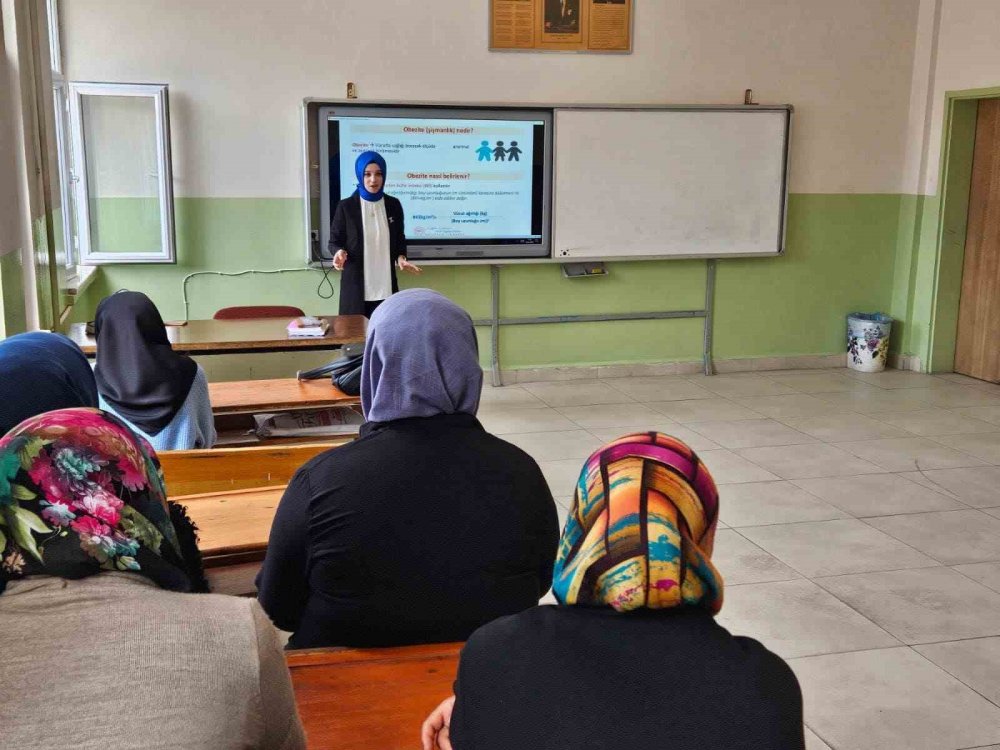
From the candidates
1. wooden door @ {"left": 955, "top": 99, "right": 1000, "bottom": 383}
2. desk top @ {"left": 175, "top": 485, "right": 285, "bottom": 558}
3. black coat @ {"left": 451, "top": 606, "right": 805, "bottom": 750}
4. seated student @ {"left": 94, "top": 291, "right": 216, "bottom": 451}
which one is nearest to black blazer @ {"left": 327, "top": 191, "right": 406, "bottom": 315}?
seated student @ {"left": 94, "top": 291, "right": 216, "bottom": 451}

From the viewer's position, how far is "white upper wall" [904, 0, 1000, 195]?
685 cm

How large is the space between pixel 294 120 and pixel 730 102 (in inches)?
123

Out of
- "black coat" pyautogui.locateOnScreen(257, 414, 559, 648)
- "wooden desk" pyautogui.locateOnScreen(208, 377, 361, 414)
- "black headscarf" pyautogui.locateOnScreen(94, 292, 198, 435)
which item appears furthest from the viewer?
"wooden desk" pyautogui.locateOnScreen(208, 377, 361, 414)

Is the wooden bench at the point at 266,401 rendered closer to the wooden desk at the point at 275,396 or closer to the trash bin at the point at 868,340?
the wooden desk at the point at 275,396

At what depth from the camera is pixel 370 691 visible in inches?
67.6

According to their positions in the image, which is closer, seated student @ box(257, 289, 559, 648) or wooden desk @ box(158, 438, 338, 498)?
seated student @ box(257, 289, 559, 648)

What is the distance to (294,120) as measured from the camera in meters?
6.41

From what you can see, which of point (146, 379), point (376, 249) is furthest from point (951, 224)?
point (146, 379)

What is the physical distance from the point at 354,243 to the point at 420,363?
429cm

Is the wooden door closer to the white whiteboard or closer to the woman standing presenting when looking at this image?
the white whiteboard

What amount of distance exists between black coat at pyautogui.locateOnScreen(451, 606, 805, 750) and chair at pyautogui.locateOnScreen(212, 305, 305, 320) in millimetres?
4292

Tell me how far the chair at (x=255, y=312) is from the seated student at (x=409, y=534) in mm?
3514

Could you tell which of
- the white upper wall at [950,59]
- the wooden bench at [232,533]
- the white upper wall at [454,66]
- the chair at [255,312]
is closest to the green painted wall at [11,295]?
the wooden bench at [232,533]

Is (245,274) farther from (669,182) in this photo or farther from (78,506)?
(78,506)
